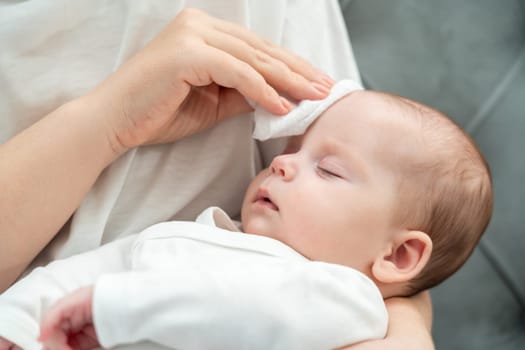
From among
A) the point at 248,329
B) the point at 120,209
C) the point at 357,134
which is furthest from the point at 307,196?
the point at 120,209

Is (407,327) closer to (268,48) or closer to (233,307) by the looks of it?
(233,307)

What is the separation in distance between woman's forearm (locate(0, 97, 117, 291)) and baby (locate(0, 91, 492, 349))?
0.07 metres

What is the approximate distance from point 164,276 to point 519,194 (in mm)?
878

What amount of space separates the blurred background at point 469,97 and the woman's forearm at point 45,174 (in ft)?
2.13

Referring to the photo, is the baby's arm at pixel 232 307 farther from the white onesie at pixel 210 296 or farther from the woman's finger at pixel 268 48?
the woman's finger at pixel 268 48

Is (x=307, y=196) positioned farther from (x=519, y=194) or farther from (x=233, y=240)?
(x=519, y=194)

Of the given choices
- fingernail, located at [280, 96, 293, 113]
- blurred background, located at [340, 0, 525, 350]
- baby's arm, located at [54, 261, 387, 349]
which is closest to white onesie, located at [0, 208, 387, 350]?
baby's arm, located at [54, 261, 387, 349]

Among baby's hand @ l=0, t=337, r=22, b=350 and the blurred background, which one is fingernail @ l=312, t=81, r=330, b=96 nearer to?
the blurred background

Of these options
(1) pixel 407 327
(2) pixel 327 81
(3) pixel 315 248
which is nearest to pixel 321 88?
(2) pixel 327 81

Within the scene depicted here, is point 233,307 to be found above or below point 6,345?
above

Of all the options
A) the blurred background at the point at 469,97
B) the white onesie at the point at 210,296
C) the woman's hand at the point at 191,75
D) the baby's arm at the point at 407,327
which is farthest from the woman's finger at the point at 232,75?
the blurred background at the point at 469,97

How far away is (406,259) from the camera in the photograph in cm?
91

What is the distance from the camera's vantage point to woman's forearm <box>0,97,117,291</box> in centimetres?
91

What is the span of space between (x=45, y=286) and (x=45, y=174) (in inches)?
6.7
